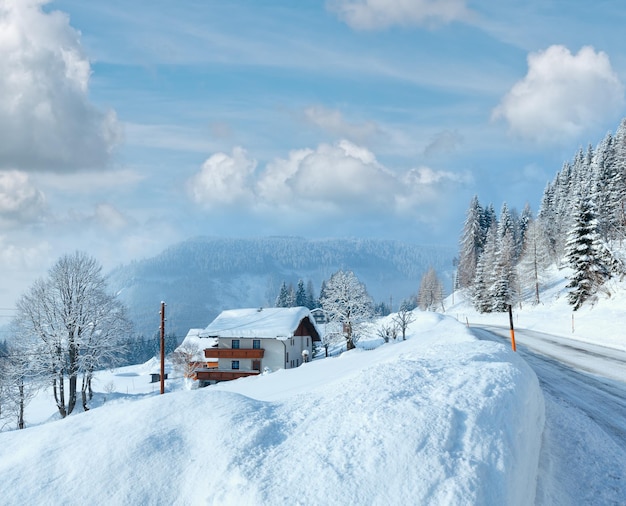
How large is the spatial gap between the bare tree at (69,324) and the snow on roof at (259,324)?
42.8 ft

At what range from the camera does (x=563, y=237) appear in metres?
74.6

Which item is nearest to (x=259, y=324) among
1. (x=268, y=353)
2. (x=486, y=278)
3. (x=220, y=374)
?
(x=268, y=353)

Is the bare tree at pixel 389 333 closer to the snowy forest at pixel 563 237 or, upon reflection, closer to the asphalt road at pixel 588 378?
the snowy forest at pixel 563 237

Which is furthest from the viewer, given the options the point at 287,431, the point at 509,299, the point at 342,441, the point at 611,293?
the point at 509,299

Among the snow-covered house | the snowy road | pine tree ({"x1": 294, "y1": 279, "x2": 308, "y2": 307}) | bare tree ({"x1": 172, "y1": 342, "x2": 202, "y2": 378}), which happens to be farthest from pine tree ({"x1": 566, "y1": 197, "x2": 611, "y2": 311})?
pine tree ({"x1": 294, "y1": 279, "x2": 308, "y2": 307})

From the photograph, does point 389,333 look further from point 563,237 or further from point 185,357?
point 563,237

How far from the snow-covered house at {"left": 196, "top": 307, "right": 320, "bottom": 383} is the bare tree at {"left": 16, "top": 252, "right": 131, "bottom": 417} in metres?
12.3

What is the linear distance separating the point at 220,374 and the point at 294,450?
43152mm

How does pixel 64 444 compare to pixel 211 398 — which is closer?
pixel 64 444

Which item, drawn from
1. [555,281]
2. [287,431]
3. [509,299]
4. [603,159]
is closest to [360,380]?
[287,431]

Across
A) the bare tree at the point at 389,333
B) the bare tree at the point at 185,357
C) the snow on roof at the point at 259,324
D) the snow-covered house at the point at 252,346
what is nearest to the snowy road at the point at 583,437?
the snow on roof at the point at 259,324

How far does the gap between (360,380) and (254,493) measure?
323 cm

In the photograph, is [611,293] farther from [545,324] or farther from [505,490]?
[505,490]

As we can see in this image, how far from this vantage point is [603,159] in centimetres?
6819
